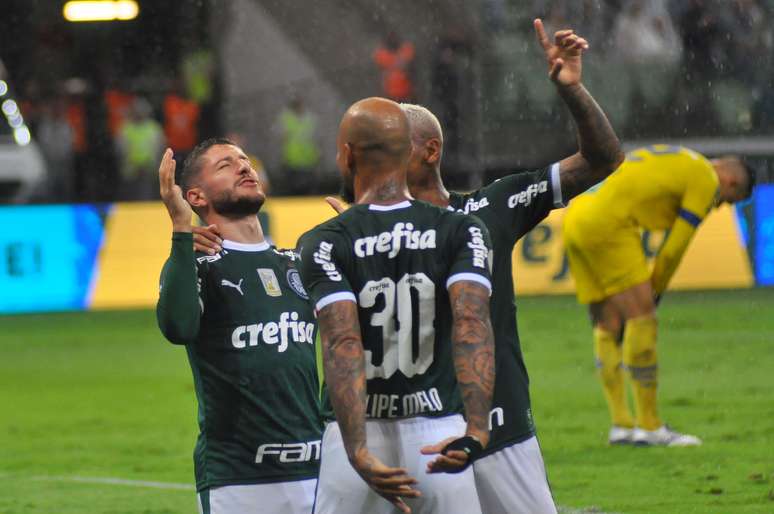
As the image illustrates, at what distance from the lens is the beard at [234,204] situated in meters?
5.31

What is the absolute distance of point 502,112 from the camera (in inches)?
888

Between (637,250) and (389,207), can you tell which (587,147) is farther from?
(637,250)

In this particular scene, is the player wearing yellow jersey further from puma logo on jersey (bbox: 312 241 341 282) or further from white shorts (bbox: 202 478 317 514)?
puma logo on jersey (bbox: 312 241 341 282)

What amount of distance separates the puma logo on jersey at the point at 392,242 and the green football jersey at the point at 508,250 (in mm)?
997

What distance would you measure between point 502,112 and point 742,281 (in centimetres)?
640

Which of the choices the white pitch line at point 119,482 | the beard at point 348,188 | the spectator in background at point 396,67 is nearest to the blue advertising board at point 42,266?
the spectator in background at point 396,67

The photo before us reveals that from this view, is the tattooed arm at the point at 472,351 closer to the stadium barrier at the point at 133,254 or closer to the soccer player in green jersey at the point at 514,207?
the soccer player in green jersey at the point at 514,207

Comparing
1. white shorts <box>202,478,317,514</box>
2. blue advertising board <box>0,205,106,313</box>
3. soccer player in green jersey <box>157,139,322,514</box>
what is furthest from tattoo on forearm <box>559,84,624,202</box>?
blue advertising board <box>0,205,106,313</box>

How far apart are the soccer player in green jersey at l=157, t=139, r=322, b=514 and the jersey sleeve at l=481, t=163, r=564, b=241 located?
2.58 ft

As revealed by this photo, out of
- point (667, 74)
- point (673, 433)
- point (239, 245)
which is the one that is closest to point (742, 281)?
point (667, 74)

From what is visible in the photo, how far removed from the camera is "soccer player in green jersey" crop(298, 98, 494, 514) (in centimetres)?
406

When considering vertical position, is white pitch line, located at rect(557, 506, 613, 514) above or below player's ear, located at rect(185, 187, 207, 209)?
below

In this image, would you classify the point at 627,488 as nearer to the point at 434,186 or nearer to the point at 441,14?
the point at 434,186

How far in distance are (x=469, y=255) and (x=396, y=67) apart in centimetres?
1941
